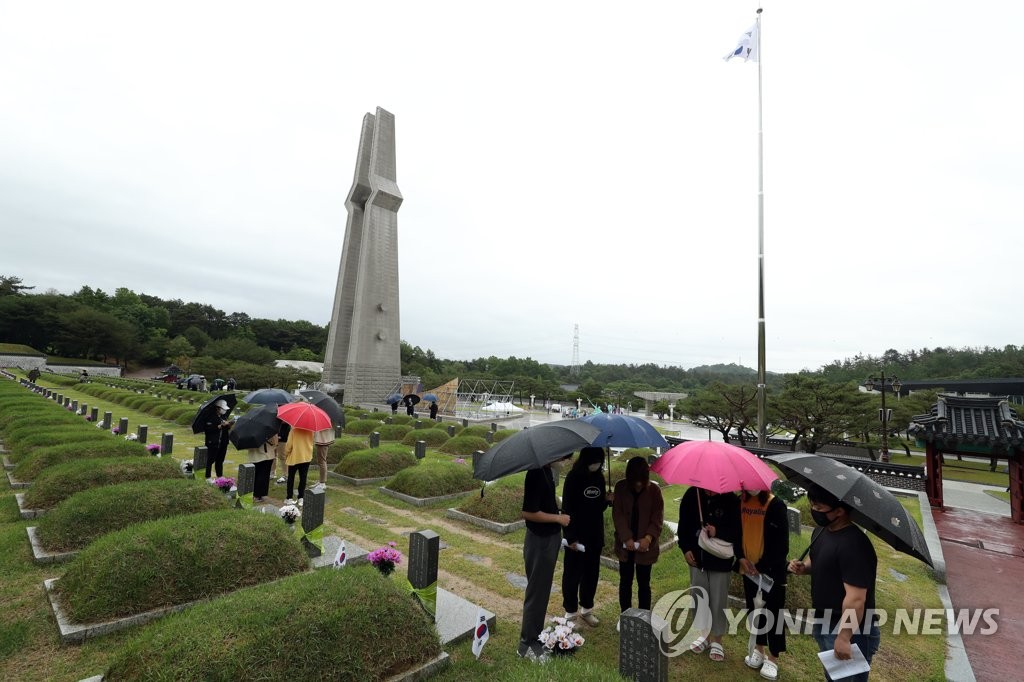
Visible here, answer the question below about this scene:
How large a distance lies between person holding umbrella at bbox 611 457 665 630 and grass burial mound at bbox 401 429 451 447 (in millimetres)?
12606

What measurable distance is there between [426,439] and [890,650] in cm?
1382

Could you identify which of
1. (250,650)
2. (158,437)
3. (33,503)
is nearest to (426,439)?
(158,437)

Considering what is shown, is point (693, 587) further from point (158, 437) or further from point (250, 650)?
A: point (158, 437)

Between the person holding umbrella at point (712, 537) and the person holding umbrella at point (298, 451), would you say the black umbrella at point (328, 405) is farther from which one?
the person holding umbrella at point (712, 537)

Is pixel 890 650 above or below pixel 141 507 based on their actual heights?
below

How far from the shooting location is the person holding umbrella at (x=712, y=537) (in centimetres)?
436

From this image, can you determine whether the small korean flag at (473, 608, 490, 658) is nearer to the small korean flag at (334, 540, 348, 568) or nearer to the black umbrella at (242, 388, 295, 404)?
the small korean flag at (334, 540, 348, 568)

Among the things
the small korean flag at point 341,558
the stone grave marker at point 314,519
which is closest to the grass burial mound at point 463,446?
the stone grave marker at point 314,519

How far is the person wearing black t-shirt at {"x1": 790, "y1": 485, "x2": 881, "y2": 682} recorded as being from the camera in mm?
3072

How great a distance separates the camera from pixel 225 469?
1155 cm

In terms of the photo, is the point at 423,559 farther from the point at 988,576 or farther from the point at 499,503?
the point at 988,576

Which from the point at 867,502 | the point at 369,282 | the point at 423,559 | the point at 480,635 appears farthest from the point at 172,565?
the point at 369,282

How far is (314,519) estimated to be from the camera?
5949 millimetres

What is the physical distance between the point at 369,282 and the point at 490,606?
28.1 metres
